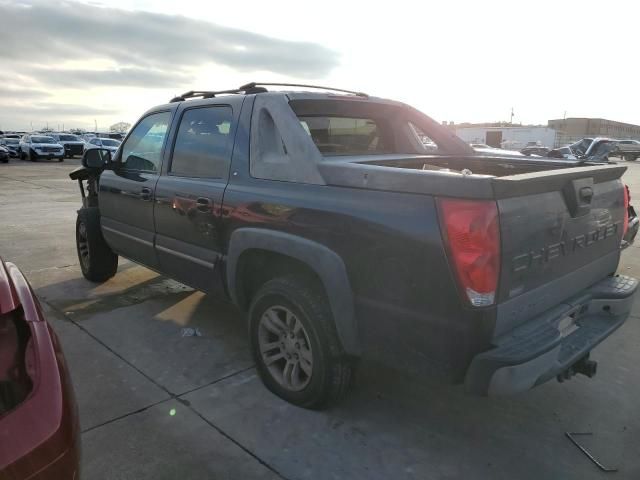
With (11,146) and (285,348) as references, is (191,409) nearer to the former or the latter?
(285,348)

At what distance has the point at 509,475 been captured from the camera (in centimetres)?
244

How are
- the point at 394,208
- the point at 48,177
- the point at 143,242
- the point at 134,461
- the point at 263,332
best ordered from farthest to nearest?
the point at 48,177 → the point at 143,242 → the point at 263,332 → the point at 134,461 → the point at 394,208

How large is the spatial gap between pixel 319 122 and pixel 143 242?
187cm

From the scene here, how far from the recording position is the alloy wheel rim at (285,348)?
291cm

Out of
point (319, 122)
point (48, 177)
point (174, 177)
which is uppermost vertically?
point (319, 122)

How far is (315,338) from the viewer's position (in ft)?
9.00

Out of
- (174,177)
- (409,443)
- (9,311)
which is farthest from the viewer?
(174,177)

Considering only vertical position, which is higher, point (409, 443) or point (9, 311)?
point (9, 311)

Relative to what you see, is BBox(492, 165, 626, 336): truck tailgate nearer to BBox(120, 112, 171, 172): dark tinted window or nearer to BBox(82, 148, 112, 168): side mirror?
BBox(120, 112, 171, 172): dark tinted window

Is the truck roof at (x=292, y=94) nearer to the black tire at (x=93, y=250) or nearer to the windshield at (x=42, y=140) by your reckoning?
the black tire at (x=93, y=250)

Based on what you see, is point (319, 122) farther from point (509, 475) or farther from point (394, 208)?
point (509, 475)

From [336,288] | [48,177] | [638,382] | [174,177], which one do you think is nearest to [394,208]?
[336,288]

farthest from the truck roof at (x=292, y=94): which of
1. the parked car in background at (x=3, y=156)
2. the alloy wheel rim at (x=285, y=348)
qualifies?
the parked car in background at (x=3, y=156)

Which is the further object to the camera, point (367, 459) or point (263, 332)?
point (263, 332)
